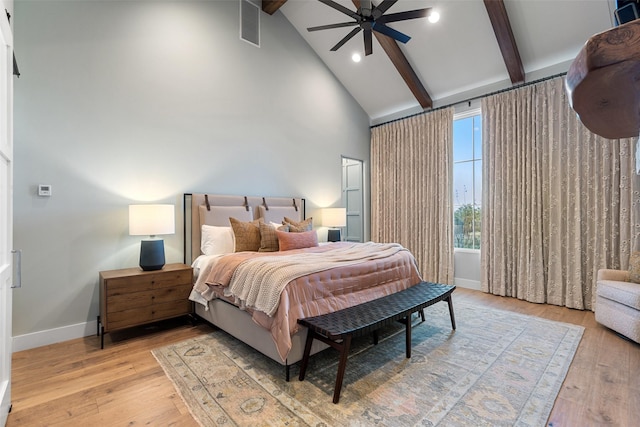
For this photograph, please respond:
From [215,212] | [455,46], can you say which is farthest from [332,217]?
[455,46]

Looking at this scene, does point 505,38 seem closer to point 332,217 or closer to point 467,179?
point 467,179

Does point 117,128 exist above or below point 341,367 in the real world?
above

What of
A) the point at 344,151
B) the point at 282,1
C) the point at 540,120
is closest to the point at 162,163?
the point at 282,1

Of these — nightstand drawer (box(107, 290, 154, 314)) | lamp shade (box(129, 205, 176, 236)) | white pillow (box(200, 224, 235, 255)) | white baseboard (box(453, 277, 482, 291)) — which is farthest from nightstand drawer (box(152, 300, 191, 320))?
white baseboard (box(453, 277, 482, 291))

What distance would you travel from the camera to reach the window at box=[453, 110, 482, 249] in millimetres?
4922

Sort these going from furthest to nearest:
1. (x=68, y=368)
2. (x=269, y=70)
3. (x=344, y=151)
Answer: (x=344, y=151) < (x=269, y=70) < (x=68, y=368)

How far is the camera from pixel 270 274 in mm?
2377

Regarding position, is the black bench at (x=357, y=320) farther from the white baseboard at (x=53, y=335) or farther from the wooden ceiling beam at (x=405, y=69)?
the wooden ceiling beam at (x=405, y=69)

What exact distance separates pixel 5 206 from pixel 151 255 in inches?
56.3

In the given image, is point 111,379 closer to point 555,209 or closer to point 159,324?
point 159,324

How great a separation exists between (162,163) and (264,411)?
2.92m

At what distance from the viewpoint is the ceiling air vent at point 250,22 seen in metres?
4.41

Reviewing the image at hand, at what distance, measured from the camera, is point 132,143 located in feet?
11.1

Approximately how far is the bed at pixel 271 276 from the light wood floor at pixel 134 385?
641mm
